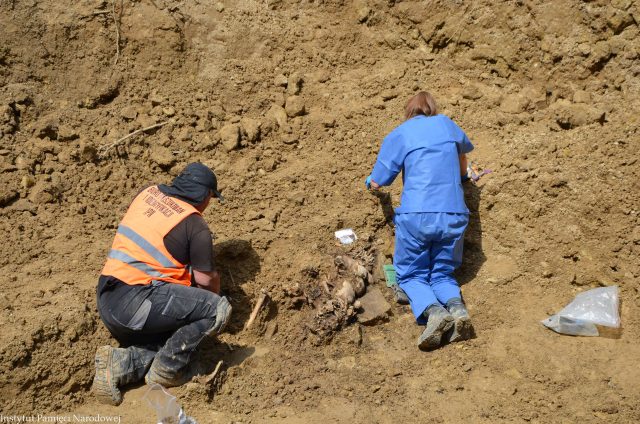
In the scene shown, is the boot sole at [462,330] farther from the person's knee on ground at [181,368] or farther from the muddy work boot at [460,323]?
the person's knee on ground at [181,368]

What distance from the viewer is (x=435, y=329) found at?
166 inches

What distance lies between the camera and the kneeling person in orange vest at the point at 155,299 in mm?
3916

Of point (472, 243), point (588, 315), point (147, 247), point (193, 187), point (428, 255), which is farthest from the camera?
point (472, 243)

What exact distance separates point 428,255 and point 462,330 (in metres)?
0.63

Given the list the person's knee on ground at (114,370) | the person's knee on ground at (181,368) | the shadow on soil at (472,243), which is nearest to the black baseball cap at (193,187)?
the person's knee on ground at (181,368)

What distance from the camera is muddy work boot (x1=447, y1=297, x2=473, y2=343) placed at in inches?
169

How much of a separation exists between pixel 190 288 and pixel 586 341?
8.95 ft

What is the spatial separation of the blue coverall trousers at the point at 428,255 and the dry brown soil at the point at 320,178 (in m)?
0.23

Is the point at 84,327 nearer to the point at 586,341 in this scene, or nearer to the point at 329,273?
the point at 329,273

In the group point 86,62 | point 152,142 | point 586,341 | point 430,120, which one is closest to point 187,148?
point 152,142

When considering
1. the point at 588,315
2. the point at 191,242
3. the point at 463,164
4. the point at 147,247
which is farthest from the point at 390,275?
the point at 147,247

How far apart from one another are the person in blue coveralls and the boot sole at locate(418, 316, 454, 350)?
0.07ft

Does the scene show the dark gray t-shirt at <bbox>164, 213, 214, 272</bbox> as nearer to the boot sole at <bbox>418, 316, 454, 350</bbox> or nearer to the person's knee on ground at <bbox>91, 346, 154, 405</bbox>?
the person's knee on ground at <bbox>91, 346, 154, 405</bbox>

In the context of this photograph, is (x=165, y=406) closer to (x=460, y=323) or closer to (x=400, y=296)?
(x=400, y=296)
